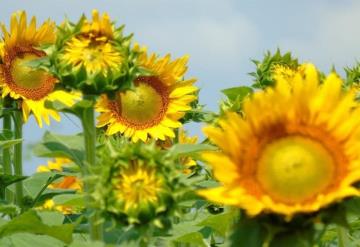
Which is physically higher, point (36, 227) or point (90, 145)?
point (90, 145)

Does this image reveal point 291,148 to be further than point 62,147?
No

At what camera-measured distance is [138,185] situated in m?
2.15

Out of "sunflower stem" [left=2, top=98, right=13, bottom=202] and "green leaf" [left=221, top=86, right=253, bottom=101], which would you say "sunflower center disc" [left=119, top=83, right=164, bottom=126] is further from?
"sunflower stem" [left=2, top=98, right=13, bottom=202]

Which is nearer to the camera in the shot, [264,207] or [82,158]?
[264,207]

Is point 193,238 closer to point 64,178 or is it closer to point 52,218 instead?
point 52,218

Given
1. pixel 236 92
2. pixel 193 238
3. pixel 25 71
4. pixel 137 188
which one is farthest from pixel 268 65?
pixel 137 188

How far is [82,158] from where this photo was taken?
258 centimetres

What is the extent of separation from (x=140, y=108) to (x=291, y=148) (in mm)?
2189

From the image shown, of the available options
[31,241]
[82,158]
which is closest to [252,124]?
[82,158]

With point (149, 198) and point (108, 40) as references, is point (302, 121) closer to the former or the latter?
point (149, 198)

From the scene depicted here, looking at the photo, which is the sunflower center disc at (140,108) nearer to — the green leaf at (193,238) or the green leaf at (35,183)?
the green leaf at (35,183)

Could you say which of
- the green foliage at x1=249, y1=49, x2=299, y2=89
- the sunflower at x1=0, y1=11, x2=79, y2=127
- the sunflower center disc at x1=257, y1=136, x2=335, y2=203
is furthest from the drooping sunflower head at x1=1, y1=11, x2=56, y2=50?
the sunflower center disc at x1=257, y1=136, x2=335, y2=203

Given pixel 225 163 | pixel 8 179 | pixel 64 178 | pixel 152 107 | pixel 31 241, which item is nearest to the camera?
pixel 225 163

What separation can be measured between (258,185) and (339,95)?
279 millimetres
